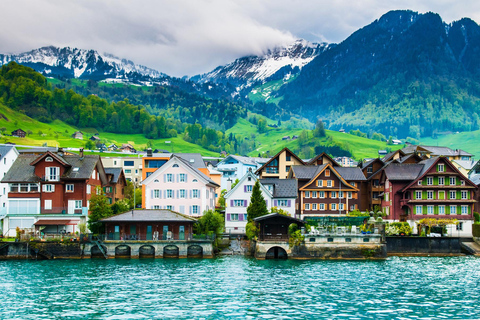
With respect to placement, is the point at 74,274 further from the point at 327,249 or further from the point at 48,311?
the point at 327,249

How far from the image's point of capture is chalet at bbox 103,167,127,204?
109938mm

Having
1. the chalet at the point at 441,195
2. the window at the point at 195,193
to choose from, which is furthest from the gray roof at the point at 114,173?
the chalet at the point at 441,195

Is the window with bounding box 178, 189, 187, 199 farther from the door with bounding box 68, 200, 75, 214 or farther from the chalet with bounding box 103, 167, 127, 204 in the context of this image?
the door with bounding box 68, 200, 75, 214

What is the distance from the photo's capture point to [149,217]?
8550 centimetres

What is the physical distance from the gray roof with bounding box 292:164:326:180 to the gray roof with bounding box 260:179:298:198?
5.34 m

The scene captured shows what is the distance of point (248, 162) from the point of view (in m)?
187

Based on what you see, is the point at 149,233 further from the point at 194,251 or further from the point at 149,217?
the point at 194,251

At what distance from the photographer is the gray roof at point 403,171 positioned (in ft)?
347

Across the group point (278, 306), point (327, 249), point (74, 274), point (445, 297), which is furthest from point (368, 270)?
point (74, 274)

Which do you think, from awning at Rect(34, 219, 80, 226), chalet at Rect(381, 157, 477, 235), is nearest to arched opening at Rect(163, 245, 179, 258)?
awning at Rect(34, 219, 80, 226)

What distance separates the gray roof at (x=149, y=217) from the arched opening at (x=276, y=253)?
11787mm

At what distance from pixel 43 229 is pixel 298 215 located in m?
44.2

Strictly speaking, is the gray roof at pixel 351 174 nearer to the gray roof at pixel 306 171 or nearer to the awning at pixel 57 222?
the gray roof at pixel 306 171

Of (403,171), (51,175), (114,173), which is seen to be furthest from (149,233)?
(403,171)
